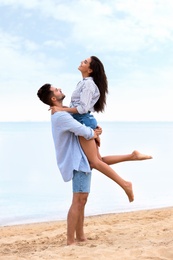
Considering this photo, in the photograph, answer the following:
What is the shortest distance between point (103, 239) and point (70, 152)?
1284 millimetres


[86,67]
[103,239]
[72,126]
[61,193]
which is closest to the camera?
[72,126]

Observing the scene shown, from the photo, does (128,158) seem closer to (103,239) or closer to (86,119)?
(86,119)

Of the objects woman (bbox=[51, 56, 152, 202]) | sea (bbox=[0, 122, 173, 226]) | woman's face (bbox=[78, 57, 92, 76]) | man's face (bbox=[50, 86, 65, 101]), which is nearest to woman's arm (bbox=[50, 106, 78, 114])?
woman (bbox=[51, 56, 152, 202])

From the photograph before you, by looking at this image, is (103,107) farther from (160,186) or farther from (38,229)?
(160,186)

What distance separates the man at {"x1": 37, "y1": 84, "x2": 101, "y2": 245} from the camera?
5.00 m

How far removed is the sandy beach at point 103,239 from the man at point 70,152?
1.32ft

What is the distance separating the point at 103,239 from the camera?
18.9ft

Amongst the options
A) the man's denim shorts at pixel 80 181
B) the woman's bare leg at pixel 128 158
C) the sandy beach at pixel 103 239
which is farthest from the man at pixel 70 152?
the sandy beach at pixel 103 239

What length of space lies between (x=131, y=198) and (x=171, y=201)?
5.95 m

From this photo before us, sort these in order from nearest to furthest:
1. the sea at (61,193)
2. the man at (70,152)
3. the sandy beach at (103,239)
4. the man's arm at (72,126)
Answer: the sandy beach at (103,239) < the man's arm at (72,126) < the man at (70,152) < the sea at (61,193)

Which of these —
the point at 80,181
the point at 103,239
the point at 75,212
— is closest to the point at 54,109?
the point at 80,181

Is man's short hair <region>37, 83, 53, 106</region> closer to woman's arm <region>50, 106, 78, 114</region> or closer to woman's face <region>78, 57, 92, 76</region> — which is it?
woman's arm <region>50, 106, 78, 114</region>

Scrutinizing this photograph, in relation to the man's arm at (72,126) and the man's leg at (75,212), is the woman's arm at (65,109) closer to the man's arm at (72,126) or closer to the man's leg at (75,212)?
the man's arm at (72,126)

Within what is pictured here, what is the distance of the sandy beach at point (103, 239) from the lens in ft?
15.6
